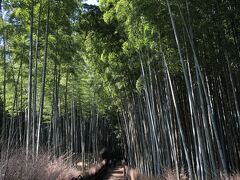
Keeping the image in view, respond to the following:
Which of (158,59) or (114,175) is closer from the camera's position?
(158,59)

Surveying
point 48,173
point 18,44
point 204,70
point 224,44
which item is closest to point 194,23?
point 224,44

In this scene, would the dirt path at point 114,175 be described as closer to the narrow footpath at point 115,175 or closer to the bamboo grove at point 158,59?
the narrow footpath at point 115,175

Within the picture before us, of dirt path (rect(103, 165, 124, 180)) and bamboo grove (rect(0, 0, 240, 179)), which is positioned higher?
bamboo grove (rect(0, 0, 240, 179))

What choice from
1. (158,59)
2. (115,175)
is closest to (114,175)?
(115,175)

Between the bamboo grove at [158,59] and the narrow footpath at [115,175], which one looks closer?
the bamboo grove at [158,59]

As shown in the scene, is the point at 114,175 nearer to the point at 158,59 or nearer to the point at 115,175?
the point at 115,175

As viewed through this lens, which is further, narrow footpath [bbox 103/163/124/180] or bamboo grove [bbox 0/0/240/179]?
narrow footpath [bbox 103/163/124/180]

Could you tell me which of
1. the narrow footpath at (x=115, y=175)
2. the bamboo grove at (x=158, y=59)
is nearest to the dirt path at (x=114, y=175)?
the narrow footpath at (x=115, y=175)

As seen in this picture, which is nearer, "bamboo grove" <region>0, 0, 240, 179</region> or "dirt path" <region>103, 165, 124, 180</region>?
"bamboo grove" <region>0, 0, 240, 179</region>

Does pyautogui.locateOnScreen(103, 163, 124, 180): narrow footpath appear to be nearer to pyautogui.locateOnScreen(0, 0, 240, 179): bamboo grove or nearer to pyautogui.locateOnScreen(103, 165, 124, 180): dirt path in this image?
pyautogui.locateOnScreen(103, 165, 124, 180): dirt path

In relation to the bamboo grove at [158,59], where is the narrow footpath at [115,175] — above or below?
below

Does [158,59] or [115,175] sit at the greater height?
[158,59]

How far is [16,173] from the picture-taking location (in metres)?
3.55

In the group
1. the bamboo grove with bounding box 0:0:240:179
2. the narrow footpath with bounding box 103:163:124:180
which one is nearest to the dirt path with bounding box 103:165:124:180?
the narrow footpath with bounding box 103:163:124:180
